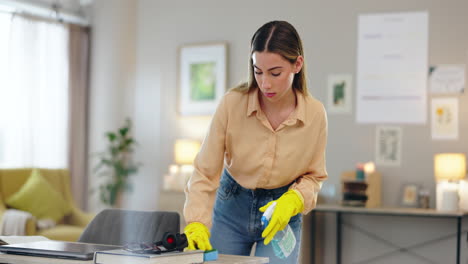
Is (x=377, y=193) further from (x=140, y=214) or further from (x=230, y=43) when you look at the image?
(x=140, y=214)

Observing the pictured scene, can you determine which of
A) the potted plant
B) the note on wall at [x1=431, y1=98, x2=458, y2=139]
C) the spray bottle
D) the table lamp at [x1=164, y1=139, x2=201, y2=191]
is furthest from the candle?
the potted plant

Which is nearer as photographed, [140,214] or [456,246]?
[140,214]

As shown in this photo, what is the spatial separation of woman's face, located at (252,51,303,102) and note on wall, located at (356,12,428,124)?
2.94m

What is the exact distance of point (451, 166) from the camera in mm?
4301

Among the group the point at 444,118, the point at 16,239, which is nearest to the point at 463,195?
the point at 444,118

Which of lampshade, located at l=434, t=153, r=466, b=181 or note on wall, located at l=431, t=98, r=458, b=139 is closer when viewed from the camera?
lampshade, located at l=434, t=153, r=466, b=181

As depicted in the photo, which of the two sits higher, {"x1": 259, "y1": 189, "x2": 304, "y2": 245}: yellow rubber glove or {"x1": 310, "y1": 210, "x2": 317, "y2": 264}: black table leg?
{"x1": 259, "y1": 189, "x2": 304, "y2": 245}: yellow rubber glove

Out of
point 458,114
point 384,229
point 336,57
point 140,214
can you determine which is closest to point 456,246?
point 384,229

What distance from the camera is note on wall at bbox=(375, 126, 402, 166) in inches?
185

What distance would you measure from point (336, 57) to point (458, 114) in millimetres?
963

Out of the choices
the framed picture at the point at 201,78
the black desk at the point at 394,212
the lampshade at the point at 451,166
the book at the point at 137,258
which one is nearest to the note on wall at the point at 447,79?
the lampshade at the point at 451,166

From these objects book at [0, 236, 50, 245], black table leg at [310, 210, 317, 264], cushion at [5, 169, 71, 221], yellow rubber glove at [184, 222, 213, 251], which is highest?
yellow rubber glove at [184, 222, 213, 251]

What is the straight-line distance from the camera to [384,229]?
4.69 meters

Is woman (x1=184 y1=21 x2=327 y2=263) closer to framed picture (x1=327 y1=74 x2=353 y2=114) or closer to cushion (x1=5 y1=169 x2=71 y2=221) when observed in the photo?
framed picture (x1=327 y1=74 x2=353 y2=114)
